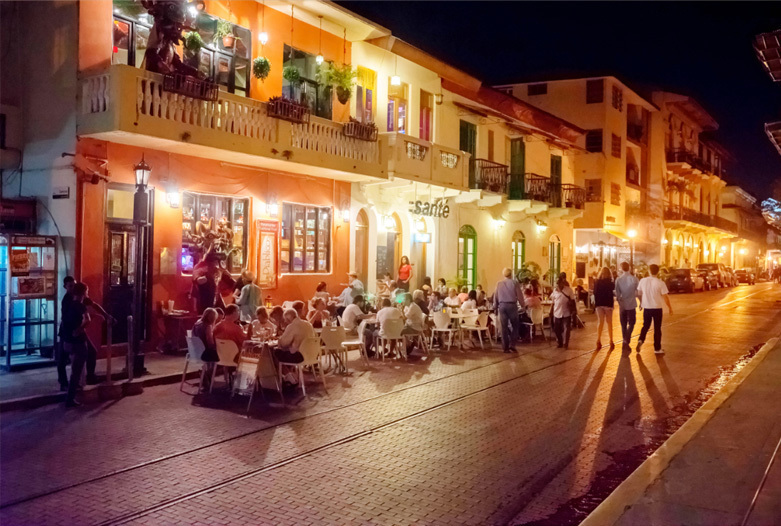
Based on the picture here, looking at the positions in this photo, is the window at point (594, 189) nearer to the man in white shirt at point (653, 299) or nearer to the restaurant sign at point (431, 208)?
the restaurant sign at point (431, 208)

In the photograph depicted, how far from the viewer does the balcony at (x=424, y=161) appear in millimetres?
18531

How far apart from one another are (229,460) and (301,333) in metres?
3.25

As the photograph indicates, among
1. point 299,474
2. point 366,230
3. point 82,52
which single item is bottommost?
point 299,474

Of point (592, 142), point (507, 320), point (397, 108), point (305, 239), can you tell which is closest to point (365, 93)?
point (397, 108)

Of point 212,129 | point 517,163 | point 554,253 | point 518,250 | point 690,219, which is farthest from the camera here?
point 690,219

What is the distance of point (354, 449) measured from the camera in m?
7.52

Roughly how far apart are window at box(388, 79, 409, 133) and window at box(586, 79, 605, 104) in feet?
62.8

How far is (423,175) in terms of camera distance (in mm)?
19766

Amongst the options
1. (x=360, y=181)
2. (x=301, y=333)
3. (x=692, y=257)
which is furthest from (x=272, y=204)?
(x=692, y=257)

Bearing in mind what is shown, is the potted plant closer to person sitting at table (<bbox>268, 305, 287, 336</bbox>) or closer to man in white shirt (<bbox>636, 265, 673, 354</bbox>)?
person sitting at table (<bbox>268, 305, 287, 336</bbox>)

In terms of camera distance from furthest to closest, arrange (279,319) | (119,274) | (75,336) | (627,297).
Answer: (627,297) < (119,274) < (279,319) < (75,336)

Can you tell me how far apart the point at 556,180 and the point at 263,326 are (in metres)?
22.0

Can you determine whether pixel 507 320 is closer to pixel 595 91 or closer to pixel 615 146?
pixel 595 91

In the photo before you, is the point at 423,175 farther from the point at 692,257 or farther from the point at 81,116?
the point at 692,257
